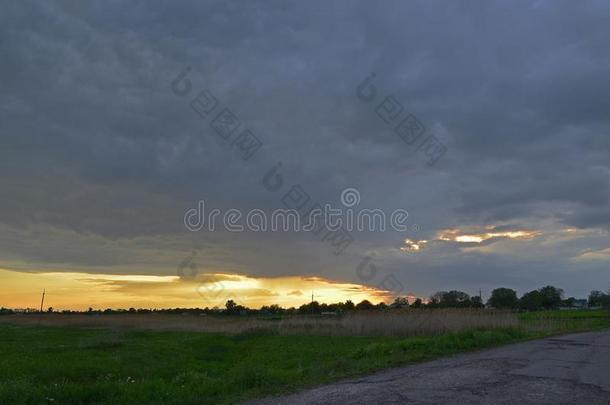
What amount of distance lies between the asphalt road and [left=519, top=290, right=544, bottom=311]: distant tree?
410ft

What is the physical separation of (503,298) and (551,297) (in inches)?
800

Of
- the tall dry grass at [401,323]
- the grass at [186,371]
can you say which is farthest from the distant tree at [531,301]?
the grass at [186,371]

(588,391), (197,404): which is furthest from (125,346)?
(588,391)

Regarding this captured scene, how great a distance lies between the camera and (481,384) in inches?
431

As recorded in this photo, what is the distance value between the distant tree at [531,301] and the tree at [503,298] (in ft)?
4.96

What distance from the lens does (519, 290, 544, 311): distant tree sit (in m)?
130

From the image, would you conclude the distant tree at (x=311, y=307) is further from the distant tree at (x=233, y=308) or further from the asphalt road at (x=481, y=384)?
the asphalt road at (x=481, y=384)

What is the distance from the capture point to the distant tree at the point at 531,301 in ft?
426

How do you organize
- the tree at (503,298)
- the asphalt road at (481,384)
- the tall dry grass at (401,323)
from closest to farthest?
1. the asphalt road at (481,384)
2. the tall dry grass at (401,323)
3. the tree at (503,298)

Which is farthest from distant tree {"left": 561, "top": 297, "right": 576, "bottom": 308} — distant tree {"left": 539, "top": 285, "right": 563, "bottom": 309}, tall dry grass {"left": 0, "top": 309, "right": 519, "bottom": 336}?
tall dry grass {"left": 0, "top": 309, "right": 519, "bottom": 336}

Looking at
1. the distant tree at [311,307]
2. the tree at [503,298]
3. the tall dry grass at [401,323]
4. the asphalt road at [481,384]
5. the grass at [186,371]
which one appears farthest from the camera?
the tree at [503,298]

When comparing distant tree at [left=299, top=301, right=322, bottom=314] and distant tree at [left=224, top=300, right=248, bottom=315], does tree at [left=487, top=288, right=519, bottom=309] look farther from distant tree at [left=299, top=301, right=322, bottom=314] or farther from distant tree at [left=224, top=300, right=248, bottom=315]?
distant tree at [left=224, top=300, right=248, bottom=315]

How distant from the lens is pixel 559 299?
149125 millimetres

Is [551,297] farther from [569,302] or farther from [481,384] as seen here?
[481,384]
